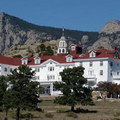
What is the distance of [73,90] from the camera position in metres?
73.4

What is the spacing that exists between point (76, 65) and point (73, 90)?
4156 centimetres

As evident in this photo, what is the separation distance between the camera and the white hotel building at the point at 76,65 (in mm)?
110637

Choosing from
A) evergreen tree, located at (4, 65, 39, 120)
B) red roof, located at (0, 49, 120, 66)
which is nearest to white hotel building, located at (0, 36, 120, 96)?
red roof, located at (0, 49, 120, 66)

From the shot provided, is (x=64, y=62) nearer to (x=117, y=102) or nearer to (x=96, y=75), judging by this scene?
(x=96, y=75)

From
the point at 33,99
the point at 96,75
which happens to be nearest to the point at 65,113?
the point at 33,99

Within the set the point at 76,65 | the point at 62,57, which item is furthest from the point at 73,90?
the point at 62,57

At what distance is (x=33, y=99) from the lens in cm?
6094

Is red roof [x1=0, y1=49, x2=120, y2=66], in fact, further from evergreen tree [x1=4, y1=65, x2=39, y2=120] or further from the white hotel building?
evergreen tree [x1=4, y1=65, x2=39, y2=120]

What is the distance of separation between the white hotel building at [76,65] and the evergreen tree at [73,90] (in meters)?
36.3

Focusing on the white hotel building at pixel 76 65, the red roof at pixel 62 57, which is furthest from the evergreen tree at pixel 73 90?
the red roof at pixel 62 57

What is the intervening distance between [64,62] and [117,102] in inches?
1290

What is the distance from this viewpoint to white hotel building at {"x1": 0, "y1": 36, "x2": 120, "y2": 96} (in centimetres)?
11064

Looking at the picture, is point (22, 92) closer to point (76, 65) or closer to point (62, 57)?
point (76, 65)

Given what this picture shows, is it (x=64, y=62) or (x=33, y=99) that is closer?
(x=33, y=99)
